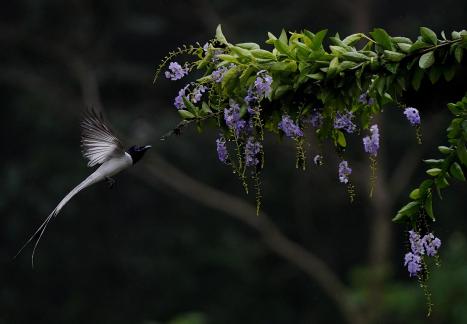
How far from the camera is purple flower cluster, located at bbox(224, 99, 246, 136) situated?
135 inches

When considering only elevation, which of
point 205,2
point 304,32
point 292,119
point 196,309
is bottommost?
point 292,119

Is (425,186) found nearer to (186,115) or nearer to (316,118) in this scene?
(316,118)

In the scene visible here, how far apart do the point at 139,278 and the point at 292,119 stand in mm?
14134

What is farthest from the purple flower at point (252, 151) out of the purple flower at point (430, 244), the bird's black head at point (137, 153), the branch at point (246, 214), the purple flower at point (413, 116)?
the branch at point (246, 214)

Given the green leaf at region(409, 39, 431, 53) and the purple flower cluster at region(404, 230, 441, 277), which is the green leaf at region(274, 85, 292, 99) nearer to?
the green leaf at region(409, 39, 431, 53)

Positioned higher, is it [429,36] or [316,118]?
[429,36]

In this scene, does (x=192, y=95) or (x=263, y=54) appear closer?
(x=263, y=54)

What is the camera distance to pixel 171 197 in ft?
57.6

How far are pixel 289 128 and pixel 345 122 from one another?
7.9 inches

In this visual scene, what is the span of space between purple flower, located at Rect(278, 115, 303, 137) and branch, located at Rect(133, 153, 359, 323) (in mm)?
10803

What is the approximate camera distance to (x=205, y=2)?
15305 millimetres

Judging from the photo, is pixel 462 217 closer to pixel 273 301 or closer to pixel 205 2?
pixel 273 301

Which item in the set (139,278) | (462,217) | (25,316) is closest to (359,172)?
(462,217)

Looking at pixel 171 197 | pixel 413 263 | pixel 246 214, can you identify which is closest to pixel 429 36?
pixel 413 263
